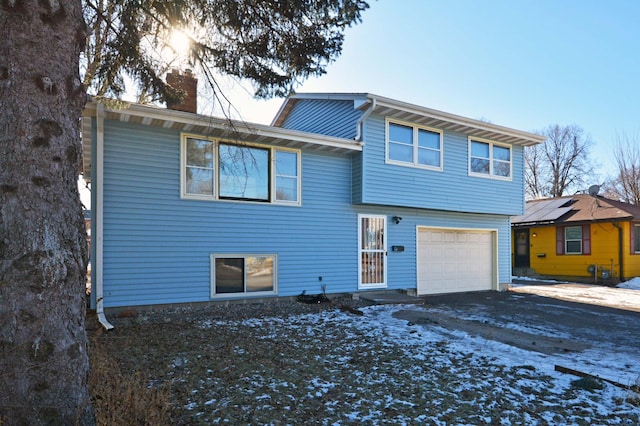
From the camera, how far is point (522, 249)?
19328 mm

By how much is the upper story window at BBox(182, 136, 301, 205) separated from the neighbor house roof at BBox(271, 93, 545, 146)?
1837 millimetres

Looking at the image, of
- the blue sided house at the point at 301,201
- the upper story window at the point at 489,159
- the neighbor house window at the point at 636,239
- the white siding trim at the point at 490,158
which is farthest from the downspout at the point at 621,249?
the upper story window at the point at 489,159

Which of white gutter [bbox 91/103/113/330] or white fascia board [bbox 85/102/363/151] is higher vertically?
white fascia board [bbox 85/102/363/151]

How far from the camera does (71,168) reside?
270 cm

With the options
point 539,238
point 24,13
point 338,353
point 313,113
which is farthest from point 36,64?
point 539,238

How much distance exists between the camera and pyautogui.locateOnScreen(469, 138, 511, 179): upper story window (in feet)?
38.6

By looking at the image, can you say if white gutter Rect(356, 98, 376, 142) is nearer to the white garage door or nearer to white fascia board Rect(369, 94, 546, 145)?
white fascia board Rect(369, 94, 546, 145)

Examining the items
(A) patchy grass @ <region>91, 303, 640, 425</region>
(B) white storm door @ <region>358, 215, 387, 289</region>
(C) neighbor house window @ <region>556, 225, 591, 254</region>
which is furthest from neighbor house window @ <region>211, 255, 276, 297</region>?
(C) neighbor house window @ <region>556, 225, 591, 254</region>

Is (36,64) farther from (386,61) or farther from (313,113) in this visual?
(313,113)

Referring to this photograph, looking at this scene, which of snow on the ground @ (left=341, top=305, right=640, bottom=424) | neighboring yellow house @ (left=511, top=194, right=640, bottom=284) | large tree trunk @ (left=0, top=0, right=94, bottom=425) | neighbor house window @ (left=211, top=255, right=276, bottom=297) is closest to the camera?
large tree trunk @ (left=0, top=0, right=94, bottom=425)

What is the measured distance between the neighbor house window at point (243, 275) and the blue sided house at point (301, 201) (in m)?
0.02

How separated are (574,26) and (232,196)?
10043 millimetres

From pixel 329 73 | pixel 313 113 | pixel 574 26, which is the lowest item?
pixel 329 73

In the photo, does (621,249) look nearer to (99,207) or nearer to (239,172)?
(239,172)
